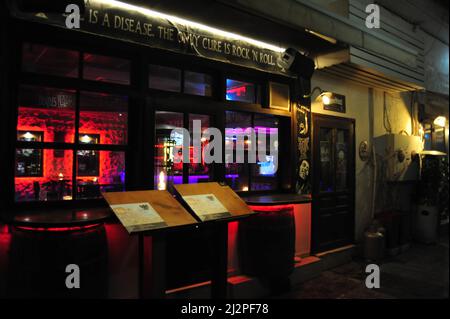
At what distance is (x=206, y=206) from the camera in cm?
363

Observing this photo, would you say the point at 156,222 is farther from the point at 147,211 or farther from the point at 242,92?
the point at 242,92

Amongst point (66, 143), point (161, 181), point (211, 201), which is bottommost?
point (211, 201)

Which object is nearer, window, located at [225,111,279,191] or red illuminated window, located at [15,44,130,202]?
red illuminated window, located at [15,44,130,202]

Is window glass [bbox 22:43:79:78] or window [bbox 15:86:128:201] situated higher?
window glass [bbox 22:43:79:78]

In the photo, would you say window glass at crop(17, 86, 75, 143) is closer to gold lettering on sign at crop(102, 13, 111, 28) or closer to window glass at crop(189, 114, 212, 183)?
gold lettering on sign at crop(102, 13, 111, 28)

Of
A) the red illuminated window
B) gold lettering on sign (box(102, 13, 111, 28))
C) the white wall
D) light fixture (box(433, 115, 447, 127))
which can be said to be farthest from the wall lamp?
light fixture (box(433, 115, 447, 127))

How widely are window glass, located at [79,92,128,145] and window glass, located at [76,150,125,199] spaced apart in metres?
0.17

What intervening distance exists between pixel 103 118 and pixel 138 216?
5.50 ft

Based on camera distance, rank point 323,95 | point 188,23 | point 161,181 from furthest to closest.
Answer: point 323,95, point 161,181, point 188,23

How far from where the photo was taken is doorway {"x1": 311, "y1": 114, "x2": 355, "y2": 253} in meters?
6.52

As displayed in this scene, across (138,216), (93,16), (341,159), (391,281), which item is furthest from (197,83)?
(391,281)
